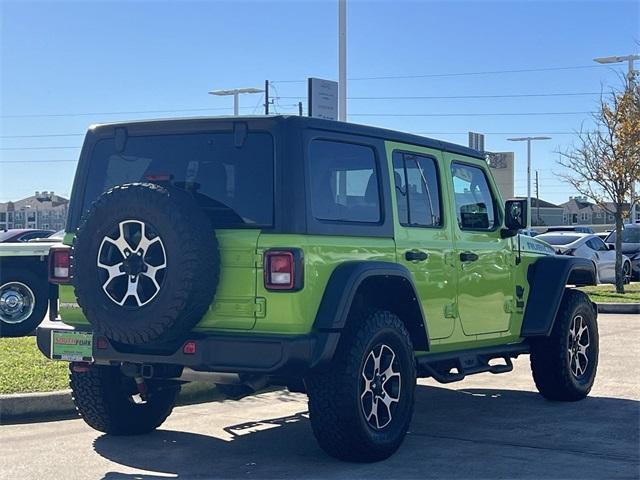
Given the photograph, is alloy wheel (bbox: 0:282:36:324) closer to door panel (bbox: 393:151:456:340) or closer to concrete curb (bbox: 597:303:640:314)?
door panel (bbox: 393:151:456:340)

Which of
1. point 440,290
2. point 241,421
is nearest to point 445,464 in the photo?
point 440,290

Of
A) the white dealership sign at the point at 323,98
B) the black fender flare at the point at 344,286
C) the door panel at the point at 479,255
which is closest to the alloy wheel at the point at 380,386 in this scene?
the black fender flare at the point at 344,286

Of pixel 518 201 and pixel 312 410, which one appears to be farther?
pixel 518 201

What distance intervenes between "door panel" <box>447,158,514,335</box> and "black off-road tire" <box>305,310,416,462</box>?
1.29 metres

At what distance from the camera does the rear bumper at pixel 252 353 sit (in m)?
5.61

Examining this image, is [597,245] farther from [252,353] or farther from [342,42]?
[252,353]

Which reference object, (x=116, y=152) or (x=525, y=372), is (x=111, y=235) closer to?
(x=116, y=152)

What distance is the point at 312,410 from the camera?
5945mm

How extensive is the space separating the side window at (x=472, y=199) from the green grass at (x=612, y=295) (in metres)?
10.5

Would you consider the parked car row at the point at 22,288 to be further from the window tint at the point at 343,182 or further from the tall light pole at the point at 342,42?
the window tint at the point at 343,182

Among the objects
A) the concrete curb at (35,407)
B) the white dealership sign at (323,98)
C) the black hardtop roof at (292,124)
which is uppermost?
the white dealership sign at (323,98)

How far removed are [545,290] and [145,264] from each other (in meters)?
3.90

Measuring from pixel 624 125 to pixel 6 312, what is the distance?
13441mm

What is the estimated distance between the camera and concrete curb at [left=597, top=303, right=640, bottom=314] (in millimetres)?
17250
